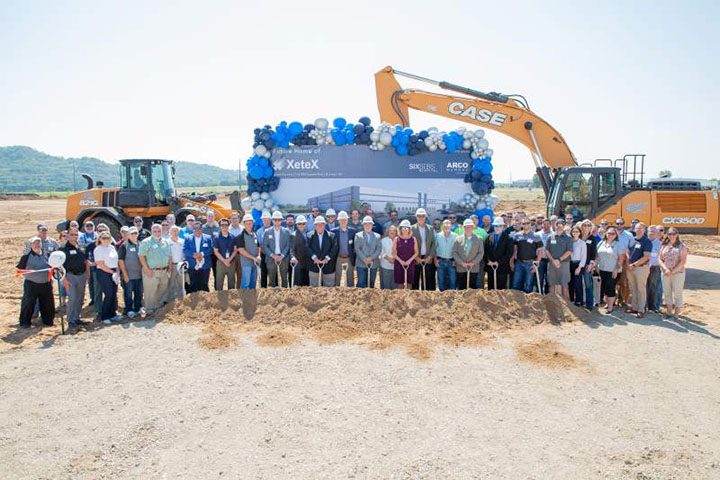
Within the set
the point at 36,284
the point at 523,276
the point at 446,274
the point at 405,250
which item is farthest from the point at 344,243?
the point at 36,284

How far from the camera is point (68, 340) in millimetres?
7219

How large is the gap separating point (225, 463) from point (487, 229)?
6.99 metres

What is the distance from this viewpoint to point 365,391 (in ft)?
18.0

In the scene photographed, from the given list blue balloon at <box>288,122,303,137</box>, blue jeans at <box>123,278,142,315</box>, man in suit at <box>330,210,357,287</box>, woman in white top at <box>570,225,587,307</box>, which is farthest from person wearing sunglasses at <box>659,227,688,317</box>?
blue jeans at <box>123,278,142,315</box>

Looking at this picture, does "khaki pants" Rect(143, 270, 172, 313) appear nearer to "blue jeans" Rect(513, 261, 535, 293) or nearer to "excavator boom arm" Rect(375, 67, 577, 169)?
"blue jeans" Rect(513, 261, 535, 293)

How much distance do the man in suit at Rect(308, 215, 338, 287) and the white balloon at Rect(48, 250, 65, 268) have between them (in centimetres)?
394

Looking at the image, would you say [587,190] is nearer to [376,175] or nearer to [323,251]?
[376,175]

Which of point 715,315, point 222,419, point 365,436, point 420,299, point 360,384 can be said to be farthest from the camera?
point 715,315

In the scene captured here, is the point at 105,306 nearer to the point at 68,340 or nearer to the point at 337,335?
the point at 68,340

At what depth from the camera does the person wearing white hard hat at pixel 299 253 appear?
359 inches

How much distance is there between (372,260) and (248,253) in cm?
225

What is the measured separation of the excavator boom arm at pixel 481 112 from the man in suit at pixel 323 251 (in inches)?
241

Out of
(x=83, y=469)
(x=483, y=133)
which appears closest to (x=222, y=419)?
(x=83, y=469)

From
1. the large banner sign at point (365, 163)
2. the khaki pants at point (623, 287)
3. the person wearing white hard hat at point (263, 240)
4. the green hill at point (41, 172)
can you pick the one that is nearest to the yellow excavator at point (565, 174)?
the large banner sign at point (365, 163)
